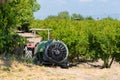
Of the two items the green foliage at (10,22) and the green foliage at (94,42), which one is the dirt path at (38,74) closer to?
the green foliage at (10,22)

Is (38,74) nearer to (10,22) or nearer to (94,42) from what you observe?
(10,22)

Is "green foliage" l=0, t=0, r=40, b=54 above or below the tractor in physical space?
above

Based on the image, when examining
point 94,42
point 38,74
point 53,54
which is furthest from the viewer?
point 94,42

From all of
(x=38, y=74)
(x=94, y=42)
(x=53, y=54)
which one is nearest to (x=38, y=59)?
(x=53, y=54)

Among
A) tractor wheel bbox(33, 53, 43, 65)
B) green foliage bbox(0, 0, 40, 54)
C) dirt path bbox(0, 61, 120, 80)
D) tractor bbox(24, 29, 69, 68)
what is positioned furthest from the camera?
tractor wheel bbox(33, 53, 43, 65)

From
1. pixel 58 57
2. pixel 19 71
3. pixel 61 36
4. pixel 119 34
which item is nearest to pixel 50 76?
pixel 19 71

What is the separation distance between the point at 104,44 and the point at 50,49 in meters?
3.09

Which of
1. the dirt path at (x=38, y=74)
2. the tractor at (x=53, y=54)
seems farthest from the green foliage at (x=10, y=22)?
the dirt path at (x=38, y=74)

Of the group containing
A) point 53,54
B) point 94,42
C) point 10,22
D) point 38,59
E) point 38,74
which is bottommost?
point 38,74

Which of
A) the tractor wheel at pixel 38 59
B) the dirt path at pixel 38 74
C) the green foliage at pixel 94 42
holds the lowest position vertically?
the dirt path at pixel 38 74

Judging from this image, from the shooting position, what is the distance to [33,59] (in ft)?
39.1

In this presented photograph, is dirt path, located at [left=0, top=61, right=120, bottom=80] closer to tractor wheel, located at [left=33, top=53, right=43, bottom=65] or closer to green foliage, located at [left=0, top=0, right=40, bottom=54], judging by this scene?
tractor wheel, located at [left=33, top=53, right=43, bottom=65]

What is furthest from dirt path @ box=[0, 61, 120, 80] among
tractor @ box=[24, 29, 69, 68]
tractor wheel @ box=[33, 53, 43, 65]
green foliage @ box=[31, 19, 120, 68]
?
green foliage @ box=[31, 19, 120, 68]

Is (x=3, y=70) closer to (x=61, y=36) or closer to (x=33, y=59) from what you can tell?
(x=33, y=59)
